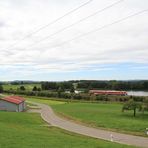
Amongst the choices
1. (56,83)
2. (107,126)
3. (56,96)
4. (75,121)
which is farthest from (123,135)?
(56,83)

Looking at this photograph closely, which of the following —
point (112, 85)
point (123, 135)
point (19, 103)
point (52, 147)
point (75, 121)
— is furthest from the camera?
point (112, 85)

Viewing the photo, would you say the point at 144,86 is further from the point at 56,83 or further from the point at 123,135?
the point at 123,135

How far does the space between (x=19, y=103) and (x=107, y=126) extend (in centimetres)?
3539

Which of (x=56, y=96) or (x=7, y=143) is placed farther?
(x=56, y=96)

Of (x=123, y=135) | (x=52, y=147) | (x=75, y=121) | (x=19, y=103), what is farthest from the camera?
(x=19, y=103)

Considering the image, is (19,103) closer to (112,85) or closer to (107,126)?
(107,126)

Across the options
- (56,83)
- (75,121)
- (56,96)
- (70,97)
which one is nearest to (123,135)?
(75,121)

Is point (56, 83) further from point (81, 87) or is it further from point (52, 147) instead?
point (52, 147)

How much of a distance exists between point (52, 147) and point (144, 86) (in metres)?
143

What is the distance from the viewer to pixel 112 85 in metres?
167

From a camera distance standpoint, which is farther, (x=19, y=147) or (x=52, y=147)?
(x=52, y=147)

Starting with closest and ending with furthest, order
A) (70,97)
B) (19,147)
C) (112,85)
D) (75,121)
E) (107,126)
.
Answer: (19,147), (107,126), (75,121), (70,97), (112,85)

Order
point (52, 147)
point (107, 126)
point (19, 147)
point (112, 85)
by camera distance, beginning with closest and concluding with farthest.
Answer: point (19, 147) < point (52, 147) < point (107, 126) < point (112, 85)

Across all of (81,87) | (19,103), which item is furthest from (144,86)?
(19,103)
